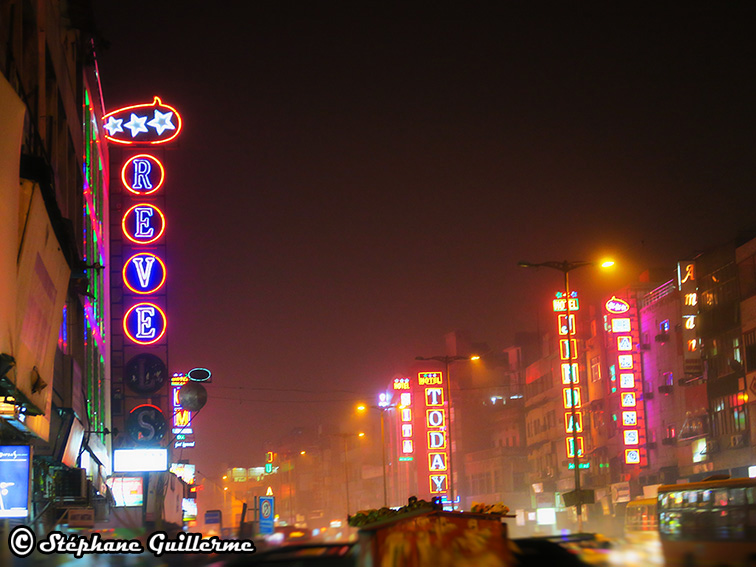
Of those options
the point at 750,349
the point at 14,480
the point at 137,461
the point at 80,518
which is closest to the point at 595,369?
the point at 750,349

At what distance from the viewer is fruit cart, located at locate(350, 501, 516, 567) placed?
958cm

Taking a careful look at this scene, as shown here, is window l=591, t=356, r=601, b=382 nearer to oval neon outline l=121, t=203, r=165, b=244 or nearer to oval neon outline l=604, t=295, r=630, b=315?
oval neon outline l=604, t=295, r=630, b=315

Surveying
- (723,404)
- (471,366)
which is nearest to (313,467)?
(471,366)

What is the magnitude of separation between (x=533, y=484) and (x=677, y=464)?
30838 mm

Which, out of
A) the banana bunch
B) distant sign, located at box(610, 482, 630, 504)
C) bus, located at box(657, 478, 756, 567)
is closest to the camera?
the banana bunch

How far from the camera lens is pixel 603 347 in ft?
251

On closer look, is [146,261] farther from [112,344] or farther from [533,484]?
[533,484]

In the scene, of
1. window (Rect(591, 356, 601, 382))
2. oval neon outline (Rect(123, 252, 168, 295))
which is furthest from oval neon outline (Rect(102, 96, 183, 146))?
window (Rect(591, 356, 601, 382))

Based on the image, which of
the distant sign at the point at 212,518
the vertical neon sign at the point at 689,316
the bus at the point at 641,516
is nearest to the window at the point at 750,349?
the vertical neon sign at the point at 689,316

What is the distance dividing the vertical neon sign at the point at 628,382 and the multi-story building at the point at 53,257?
40012 mm

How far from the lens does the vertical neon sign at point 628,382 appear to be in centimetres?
6888

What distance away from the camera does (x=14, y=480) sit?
1753 cm

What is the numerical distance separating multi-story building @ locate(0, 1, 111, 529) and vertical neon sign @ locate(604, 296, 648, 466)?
4001 centimetres

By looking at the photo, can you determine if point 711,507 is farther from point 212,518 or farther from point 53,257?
point 53,257
